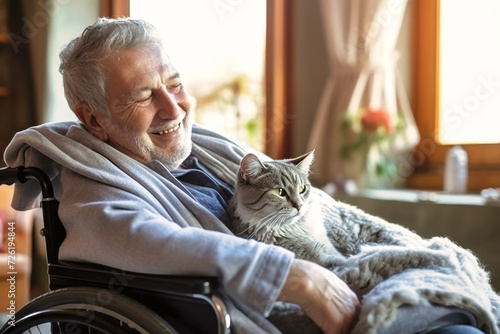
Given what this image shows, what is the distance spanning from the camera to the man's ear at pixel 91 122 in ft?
4.83

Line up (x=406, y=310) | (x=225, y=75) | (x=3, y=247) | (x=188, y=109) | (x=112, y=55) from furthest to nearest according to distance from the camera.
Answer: (x=225, y=75)
(x=3, y=247)
(x=188, y=109)
(x=112, y=55)
(x=406, y=310)

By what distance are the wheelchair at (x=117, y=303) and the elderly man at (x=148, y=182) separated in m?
0.03

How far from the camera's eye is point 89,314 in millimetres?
1104

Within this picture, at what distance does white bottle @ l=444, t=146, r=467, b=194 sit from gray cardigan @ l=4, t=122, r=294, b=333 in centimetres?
156

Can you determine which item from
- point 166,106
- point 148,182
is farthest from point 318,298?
point 166,106

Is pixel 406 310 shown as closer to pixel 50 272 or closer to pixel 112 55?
pixel 50 272

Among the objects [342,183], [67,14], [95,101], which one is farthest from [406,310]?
[67,14]

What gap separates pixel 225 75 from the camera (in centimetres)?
356

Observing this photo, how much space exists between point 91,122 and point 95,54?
0.62 ft

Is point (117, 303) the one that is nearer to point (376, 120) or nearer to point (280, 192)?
point (280, 192)

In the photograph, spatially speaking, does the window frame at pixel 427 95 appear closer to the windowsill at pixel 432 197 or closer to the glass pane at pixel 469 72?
the glass pane at pixel 469 72

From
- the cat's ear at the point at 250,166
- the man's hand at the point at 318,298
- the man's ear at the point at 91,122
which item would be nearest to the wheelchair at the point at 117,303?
the man's hand at the point at 318,298

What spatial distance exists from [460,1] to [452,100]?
540mm

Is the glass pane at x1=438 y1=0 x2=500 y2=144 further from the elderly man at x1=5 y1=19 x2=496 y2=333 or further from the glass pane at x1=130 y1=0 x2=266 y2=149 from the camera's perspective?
the elderly man at x1=5 y1=19 x2=496 y2=333
